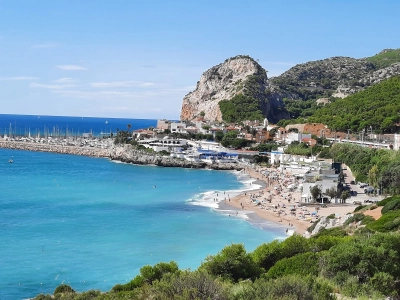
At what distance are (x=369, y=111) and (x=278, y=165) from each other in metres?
14.8

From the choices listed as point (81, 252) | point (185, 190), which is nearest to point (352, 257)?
point (81, 252)

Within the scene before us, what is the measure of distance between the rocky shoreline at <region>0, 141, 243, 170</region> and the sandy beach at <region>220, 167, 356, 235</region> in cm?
1546

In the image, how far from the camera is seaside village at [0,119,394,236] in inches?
1257

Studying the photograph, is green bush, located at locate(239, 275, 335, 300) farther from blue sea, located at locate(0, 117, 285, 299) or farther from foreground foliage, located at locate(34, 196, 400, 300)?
blue sea, located at locate(0, 117, 285, 299)

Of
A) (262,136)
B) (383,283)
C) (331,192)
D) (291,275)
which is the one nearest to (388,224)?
(383,283)

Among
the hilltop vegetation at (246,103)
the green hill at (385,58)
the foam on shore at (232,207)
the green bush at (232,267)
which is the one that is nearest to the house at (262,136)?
the hilltop vegetation at (246,103)

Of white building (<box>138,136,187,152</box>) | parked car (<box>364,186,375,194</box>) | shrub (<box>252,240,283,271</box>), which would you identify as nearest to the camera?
shrub (<box>252,240,283,271</box>)

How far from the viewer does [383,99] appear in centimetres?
6812

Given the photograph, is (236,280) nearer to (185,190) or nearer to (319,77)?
(185,190)

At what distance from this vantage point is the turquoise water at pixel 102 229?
19766 mm

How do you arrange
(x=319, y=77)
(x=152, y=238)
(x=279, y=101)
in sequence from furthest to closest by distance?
(x=319, y=77) < (x=279, y=101) < (x=152, y=238)

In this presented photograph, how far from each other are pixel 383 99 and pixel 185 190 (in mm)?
38346

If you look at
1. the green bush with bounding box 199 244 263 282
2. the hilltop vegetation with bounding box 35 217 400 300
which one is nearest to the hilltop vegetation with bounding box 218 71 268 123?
the hilltop vegetation with bounding box 35 217 400 300

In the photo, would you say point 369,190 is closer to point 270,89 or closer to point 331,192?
point 331,192
